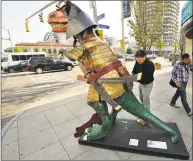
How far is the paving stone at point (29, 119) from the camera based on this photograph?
13.3ft

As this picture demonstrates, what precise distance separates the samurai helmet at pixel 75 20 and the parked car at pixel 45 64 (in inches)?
590

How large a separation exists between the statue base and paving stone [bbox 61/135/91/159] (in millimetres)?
96

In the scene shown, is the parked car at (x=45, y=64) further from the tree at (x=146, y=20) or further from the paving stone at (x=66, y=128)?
the paving stone at (x=66, y=128)

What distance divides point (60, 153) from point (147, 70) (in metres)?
2.27

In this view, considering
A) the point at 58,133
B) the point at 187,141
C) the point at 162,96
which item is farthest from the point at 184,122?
the point at 58,133

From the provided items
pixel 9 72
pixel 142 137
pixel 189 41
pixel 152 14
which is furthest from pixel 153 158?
pixel 9 72

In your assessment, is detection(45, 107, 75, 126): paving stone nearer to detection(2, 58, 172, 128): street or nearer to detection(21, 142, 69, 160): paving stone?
detection(21, 142, 69, 160): paving stone

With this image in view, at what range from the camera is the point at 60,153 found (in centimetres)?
270

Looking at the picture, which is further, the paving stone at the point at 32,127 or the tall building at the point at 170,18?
the tall building at the point at 170,18

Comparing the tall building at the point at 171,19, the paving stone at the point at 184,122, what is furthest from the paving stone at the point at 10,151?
the tall building at the point at 171,19

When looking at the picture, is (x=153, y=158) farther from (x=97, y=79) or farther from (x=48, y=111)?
(x=48, y=111)

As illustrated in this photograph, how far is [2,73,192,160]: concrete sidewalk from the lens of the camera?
8.65 feet

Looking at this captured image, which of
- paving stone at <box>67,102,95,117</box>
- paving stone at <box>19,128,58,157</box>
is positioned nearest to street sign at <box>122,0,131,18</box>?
paving stone at <box>67,102,95,117</box>

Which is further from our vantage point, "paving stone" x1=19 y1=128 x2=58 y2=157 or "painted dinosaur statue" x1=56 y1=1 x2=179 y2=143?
"paving stone" x1=19 y1=128 x2=58 y2=157
